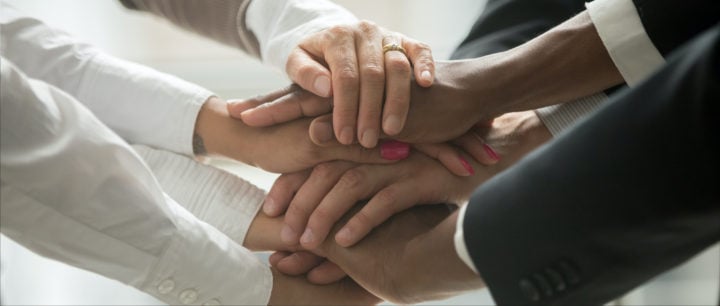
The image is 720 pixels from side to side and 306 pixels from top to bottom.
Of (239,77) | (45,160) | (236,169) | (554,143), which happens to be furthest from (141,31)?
(554,143)

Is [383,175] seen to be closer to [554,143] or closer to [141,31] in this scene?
[554,143]

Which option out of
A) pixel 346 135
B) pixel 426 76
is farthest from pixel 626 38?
pixel 346 135

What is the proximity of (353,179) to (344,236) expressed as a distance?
0.27 feet

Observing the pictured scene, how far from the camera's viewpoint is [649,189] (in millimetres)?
595

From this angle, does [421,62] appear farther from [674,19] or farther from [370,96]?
[674,19]

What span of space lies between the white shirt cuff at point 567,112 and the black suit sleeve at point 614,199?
1.28 feet

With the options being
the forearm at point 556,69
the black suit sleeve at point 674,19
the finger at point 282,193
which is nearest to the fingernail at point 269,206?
the finger at point 282,193

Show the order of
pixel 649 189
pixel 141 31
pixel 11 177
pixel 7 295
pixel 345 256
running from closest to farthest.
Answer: pixel 649 189, pixel 11 177, pixel 345 256, pixel 7 295, pixel 141 31

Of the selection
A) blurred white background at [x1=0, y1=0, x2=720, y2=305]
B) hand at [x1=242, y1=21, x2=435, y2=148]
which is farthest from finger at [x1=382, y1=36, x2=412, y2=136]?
blurred white background at [x1=0, y1=0, x2=720, y2=305]

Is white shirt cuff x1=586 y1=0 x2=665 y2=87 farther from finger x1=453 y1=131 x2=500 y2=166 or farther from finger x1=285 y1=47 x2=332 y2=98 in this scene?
finger x1=285 y1=47 x2=332 y2=98

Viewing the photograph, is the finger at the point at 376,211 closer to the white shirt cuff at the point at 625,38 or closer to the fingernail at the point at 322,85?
the fingernail at the point at 322,85

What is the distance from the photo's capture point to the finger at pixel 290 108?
107 cm

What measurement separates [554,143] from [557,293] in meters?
0.13

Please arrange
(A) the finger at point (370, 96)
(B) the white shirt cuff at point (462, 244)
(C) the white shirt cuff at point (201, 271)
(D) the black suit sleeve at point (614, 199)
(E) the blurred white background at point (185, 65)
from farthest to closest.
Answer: (E) the blurred white background at point (185, 65)
(A) the finger at point (370, 96)
(C) the white shirt cuff at point (201, 271)
(B) the white shirt cuff at point (462, 244)
(D) the black suit sleeve at point (614, 199)
